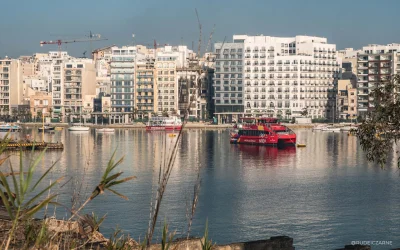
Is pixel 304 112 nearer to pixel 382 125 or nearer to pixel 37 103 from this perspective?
pixel 37 103

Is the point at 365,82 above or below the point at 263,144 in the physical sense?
above

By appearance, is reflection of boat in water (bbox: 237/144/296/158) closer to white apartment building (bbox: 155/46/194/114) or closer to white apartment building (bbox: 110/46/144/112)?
white apartment building (bbox: 155/46/194/114)

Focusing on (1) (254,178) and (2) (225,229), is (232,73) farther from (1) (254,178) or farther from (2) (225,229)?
(2) (225,229)

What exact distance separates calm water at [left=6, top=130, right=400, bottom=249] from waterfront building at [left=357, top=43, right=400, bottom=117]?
5996cm

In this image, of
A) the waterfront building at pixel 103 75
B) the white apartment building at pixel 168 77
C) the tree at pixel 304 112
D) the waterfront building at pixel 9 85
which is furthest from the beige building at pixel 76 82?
the tree at pixel 304 112

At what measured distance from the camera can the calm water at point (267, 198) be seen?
20312 millimetres

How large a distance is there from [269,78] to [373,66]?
51.5ft

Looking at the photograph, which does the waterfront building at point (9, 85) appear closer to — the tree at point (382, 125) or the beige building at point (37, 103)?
the beige building at point (37, 103)

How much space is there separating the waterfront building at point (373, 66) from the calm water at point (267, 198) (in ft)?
197

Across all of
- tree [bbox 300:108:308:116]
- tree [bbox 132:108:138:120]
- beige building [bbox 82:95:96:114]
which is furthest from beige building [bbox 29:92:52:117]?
tree [bbox 300:108:308:116]

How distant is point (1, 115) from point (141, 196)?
3931 inches

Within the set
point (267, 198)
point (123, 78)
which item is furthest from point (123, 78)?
point (267, 198)

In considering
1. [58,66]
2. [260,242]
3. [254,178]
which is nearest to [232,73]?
[58,66]

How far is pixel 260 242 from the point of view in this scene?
12.9 m
